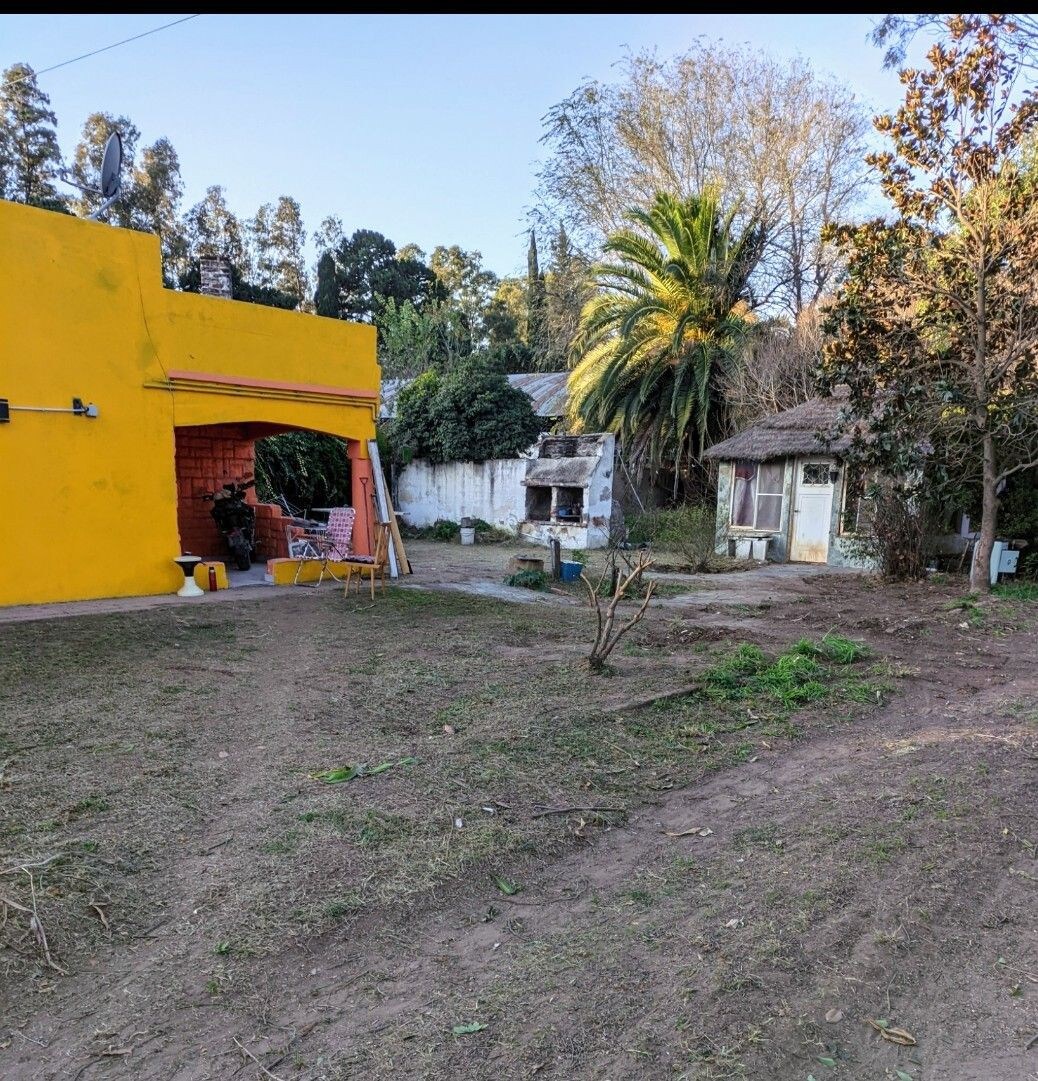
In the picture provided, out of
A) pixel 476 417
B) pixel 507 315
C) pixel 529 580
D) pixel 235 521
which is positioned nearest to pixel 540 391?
pixel 476 417

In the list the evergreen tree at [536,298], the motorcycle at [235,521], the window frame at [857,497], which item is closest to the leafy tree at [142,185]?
the evergreen tree at [536,298]

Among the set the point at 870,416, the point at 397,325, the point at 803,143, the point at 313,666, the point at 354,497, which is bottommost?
the point at 313,666

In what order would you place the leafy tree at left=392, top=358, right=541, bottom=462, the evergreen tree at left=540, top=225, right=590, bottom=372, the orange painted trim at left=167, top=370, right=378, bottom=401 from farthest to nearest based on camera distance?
the evergreen tree at left=540, top=225, right=590, bottom=372 < the leafy tree at left=392, top=358, right=541, bottom=462 < the orange painted trim at left=167, top=370, right=378, bottom=401

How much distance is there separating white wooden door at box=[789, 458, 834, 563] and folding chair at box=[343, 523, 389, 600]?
8.84 meters

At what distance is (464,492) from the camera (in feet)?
69.8

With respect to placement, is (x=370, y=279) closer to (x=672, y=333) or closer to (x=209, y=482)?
(x=672, y=333)

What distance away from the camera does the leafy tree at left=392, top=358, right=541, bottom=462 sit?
2061 centimetres

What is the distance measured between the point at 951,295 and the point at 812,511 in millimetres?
5952

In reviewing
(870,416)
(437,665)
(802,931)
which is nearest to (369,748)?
(437,665)

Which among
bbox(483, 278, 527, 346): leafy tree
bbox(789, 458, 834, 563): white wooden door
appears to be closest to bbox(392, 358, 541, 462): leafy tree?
bbox(789, 458, 834, 563): white wooden door

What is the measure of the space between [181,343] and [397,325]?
2022cm

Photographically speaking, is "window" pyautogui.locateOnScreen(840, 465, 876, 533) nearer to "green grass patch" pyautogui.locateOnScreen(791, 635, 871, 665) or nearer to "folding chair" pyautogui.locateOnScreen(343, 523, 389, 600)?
"green grass patch" pyautogui.locateOnScreen(791, 635, 871, 665)

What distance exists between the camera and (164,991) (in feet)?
7.88

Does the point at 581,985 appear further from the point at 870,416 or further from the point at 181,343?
the point at 870,416
